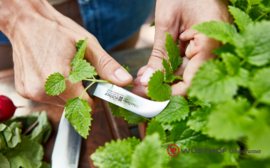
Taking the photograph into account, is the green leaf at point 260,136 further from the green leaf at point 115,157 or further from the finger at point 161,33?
the finger at point 161,33

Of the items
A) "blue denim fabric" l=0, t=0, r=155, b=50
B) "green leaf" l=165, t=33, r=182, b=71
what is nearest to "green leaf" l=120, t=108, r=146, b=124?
"green leaf" l=165, t=33, r=182, b=71

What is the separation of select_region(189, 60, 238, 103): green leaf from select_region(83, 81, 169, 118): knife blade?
0.14 meters

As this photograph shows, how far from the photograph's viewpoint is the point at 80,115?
1.36 ft

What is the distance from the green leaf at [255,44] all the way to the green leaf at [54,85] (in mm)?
340

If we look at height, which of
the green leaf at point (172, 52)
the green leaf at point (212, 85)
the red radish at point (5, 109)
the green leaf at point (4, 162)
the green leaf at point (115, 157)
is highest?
the green leaf at point (212, 85)

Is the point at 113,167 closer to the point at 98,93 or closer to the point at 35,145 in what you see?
the point at 98,93

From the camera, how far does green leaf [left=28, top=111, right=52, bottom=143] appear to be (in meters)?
0.58

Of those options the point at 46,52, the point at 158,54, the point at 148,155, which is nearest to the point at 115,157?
the point at 148,155

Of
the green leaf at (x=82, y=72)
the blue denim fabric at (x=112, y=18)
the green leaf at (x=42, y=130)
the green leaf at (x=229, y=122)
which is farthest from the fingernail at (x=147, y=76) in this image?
the blue denim fabric at (x=112, y=18)

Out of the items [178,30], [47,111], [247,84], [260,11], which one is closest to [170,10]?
[178,30]

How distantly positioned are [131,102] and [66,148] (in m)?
0.28

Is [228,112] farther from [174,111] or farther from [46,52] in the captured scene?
[46,52]

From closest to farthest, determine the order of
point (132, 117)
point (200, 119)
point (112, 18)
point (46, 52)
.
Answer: point (200, 119)
point (132, 117)
point (46, 52)
point (112, 18)

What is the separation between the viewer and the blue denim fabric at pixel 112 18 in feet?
2.78
